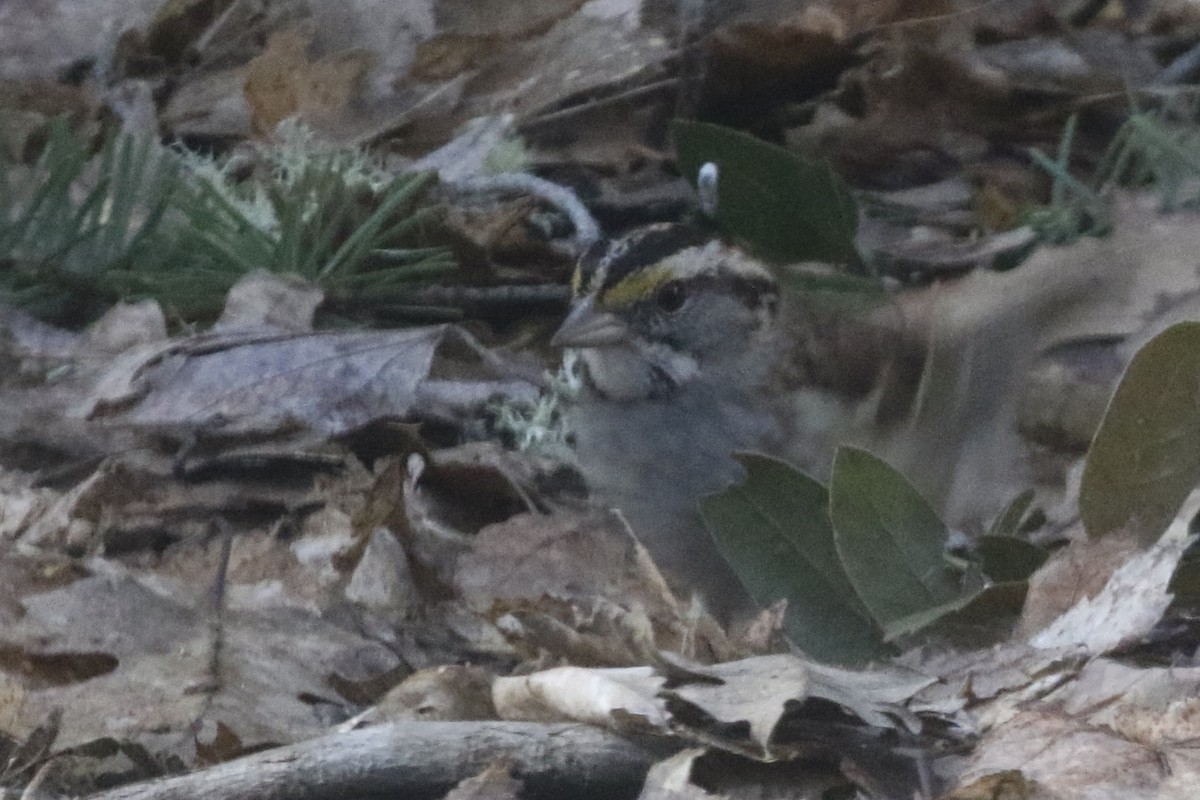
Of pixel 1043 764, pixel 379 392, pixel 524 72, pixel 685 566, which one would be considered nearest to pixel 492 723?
pixel 1043 764

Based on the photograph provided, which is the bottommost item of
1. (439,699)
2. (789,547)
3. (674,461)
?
(674,461)

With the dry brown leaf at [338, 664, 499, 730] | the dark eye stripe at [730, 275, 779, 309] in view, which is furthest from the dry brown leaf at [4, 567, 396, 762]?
the dark eye stripe at [730, 275, 779, 309]

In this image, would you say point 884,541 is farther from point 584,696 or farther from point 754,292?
point 754,292

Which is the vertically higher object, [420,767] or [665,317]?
[420,767]

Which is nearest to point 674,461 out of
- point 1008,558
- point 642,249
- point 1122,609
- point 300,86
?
point 642,249

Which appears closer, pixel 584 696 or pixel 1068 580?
pixel 584 696

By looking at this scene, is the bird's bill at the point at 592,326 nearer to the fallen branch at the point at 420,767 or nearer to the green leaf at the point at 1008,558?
the green leaf at the point at 1008,558

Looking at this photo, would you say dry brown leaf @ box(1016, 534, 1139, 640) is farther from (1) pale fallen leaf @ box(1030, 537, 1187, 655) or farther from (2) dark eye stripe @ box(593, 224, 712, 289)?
(2) dark eye stripe @ box(593, 224, 712, 289)
